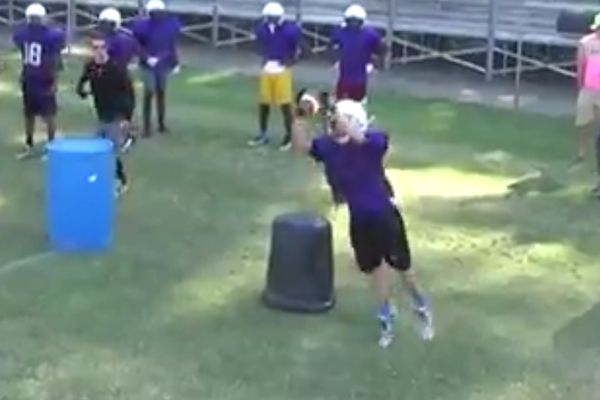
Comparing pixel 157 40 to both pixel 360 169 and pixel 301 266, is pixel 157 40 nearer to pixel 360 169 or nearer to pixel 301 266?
pixel 301 266

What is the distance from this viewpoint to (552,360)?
32.5ft

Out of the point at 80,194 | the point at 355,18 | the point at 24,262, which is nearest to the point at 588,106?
the point at 355,18

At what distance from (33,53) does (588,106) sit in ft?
19.6

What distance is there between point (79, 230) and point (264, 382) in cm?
315

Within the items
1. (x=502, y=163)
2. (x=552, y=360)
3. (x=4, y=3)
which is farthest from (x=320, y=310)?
(x=4, y=3)

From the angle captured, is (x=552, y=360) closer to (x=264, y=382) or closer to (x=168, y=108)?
(x=264, y=382)

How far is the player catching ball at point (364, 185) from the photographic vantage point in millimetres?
9672

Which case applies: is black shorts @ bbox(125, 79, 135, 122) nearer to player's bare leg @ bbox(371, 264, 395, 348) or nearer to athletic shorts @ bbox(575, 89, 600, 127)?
athletic shorts @ bbox(575, 89, 600, 127)

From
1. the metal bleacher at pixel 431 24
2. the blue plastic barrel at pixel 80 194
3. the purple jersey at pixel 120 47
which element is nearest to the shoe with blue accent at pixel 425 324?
the blue plastic barrel at pixel 80 194

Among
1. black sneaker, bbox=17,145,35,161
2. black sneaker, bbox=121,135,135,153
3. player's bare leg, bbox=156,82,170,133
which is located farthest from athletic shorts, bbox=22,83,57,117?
player's bare leg, bbox=156,82,170,133

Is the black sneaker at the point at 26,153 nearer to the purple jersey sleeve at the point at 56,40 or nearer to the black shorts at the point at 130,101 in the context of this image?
the purple jersey sleeve at the point at 56,40

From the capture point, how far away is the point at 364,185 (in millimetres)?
9773

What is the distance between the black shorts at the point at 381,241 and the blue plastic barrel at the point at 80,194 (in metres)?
2.83

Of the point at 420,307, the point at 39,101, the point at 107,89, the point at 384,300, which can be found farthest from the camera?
the point at 39,101
